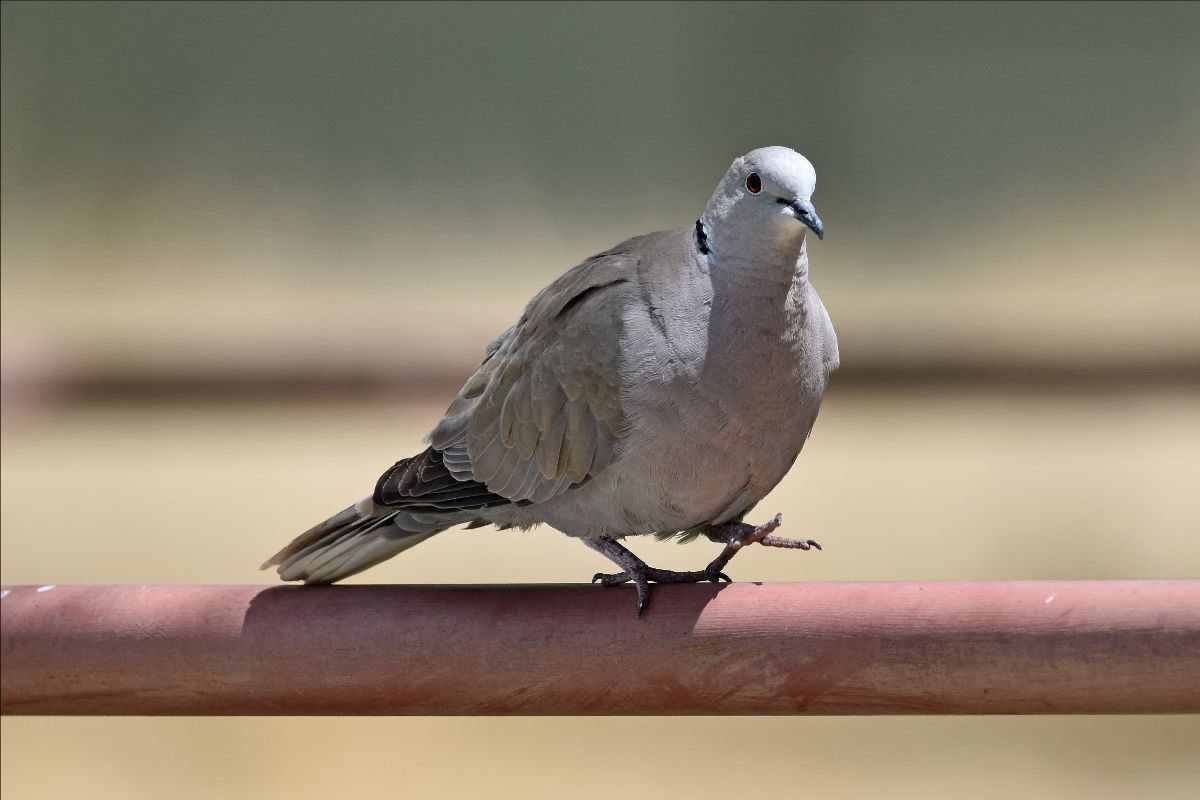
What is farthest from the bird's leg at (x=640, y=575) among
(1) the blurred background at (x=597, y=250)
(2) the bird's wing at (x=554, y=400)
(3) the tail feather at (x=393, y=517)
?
(1) the blurred background at (x=597, y=250)

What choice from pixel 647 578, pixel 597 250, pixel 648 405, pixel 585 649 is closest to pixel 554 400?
pixel 648 405

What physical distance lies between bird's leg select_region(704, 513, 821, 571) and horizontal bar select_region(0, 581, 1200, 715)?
0.61 feet

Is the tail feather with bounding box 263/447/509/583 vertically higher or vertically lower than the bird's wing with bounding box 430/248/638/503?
lower

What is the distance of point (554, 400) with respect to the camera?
203cm

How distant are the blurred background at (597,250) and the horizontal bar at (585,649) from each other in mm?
2170

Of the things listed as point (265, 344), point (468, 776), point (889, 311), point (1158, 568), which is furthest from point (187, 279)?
point (1158, 568)

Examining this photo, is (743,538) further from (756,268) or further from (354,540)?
(354,540)

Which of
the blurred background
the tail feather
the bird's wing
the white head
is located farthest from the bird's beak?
the blurred background

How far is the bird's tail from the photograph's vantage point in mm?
2021

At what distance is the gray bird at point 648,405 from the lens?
5.99ft

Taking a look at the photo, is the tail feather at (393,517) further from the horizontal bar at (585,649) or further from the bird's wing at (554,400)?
the horizontal bar at (585,649)

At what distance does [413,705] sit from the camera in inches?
67.6

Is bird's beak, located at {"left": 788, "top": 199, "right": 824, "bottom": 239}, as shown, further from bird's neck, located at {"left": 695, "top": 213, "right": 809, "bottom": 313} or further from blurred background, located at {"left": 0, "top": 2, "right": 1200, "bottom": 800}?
blurred background, located at {"left": 0, "top": 2, "right": 1200, "bottom": 800}

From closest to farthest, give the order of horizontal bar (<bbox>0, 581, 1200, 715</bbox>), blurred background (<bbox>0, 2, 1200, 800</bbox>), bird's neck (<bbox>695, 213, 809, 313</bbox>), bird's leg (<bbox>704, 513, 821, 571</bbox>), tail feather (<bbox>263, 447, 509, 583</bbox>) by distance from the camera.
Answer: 1. horizontal bar (<bbox>0, 581, 1200, 715</bbox>)
2. bird's neck (<bbox>695, 213, 809, 313</bbox>)
3. bird's leg (<bbox>704, 513, 821, 571</bbox>)
4. tail feather (<bbox>263, 447, 509, 583</bbox>)
5. blurred background (<bbox>0, 2, 1200, 800</bbox>)
